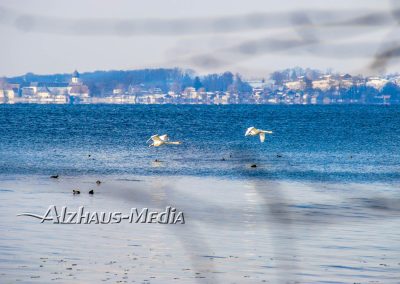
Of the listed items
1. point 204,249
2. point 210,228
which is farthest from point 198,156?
point 204,249

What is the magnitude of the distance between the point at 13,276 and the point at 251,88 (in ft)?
55.3

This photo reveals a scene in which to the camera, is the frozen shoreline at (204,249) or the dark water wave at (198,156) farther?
the dark water wave at (198,156)

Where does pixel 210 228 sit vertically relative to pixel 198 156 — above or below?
above

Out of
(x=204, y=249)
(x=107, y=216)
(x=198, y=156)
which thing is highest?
(x=204, y=249)

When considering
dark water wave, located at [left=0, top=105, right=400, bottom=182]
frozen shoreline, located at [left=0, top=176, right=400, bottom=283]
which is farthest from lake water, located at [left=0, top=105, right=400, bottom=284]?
dark water wave, located at [left=0, top=105, right=400, bottom=182]

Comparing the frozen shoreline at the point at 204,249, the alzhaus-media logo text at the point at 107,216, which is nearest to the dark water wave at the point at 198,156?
the alzhaus-media logo text at the point at 107,216

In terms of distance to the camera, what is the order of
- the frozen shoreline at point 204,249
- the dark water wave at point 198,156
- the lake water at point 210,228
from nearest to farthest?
the lake water at point 210,228, the frozen shoreline at point 204,249, the dark water wave at point 198,156

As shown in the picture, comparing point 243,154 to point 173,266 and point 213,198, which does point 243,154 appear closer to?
point 173,266

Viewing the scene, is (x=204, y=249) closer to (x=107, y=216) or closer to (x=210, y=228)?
(x=210, y=228)

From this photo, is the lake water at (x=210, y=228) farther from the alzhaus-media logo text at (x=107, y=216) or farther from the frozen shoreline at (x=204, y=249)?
the alzhaus-media logo text at (x=107, y=216)

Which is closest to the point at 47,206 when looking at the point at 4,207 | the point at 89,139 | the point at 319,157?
the point at 4,207

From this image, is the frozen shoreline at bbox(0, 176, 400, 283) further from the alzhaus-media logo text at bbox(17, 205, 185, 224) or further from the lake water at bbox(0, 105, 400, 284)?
the alzhaus-media logo text at bbox(17, 205, 185, 224)

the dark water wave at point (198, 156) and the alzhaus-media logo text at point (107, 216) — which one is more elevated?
A: the alzhaus-media logo text at point (107, 216)

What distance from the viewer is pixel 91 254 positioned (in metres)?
23.8
